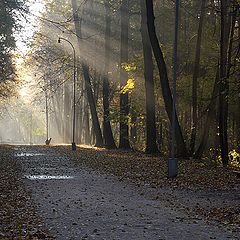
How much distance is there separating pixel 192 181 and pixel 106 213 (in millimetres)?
6913

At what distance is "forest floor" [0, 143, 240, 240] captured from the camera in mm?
9797

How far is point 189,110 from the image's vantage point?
35969mm

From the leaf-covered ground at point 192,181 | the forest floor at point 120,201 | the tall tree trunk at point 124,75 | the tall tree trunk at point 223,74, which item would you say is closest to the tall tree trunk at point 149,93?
the leaf-covered ground at point 192,181

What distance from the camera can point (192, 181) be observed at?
714 inches

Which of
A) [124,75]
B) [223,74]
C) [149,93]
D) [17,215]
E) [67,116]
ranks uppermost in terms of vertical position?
[124,75]

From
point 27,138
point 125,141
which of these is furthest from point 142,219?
point 27,138

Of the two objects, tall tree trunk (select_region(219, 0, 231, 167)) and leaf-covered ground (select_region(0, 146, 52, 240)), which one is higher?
tall tree trunk (select_region(219, 0, 231, 167))

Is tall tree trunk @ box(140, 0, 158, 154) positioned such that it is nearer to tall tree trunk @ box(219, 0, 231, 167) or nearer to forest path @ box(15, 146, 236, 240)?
tall tree trunk @ box(219, 0, 231, 167)

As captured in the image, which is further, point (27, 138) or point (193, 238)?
point (27, 138)

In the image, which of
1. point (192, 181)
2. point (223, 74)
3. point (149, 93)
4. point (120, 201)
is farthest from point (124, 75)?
point (120, 201)

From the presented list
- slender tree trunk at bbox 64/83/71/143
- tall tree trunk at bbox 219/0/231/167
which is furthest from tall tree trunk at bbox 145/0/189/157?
slender tree trunk at bbox 64/83/71/143

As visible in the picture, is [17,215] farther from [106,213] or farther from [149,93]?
[149,93]

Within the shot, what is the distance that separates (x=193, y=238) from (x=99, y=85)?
1536 inches

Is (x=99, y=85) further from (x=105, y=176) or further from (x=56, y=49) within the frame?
(x=105, y=176)
